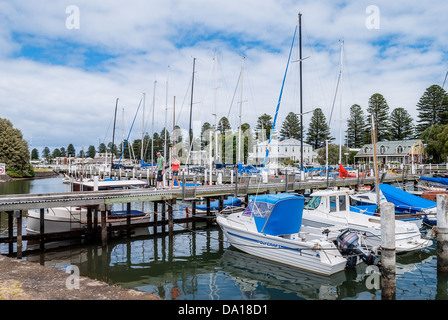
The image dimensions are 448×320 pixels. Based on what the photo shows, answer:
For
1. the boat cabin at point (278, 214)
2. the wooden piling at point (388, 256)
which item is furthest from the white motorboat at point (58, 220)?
the wooden piling at point (388, 256)

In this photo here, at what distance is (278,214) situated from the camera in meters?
13.5

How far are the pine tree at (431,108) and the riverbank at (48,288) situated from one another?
312 feet

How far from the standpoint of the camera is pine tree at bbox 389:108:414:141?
8806 cm

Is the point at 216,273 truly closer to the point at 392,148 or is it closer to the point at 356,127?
the point at 392,148

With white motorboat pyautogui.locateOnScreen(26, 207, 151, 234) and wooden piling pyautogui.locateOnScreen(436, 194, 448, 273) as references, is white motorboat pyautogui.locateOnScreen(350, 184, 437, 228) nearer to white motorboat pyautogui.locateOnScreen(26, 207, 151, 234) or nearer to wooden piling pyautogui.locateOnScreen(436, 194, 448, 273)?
wooden piling pyautogui.locateOnScreen(436, 194, 448, 273)

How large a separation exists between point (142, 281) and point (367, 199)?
15.7m

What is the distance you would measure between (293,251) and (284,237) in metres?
1.35

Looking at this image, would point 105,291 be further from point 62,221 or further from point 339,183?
point 339,183

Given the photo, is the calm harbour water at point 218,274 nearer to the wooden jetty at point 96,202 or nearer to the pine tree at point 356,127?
the wooden jetty at point 96,202

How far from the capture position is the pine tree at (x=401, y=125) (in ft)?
289

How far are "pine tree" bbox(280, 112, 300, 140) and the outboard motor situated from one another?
9222cm

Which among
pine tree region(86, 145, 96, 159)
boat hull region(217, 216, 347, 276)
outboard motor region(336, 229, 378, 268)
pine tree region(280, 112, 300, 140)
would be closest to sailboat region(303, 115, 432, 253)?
outboard motor region(336, 229, 378, 268)
